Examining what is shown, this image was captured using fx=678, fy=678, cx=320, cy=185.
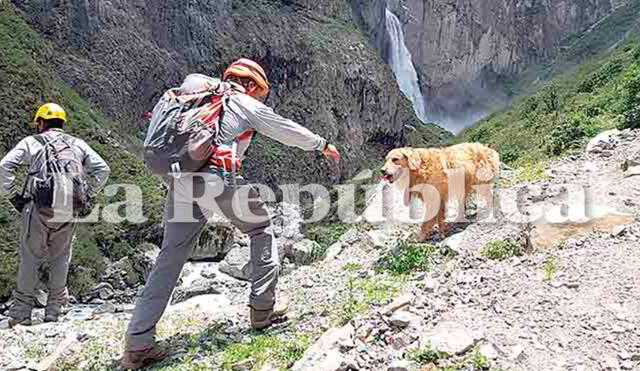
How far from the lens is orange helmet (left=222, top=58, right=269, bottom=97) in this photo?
188 inches

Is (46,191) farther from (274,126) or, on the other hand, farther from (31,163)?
(274,126)

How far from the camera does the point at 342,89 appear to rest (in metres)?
79.3

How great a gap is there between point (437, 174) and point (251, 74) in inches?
118

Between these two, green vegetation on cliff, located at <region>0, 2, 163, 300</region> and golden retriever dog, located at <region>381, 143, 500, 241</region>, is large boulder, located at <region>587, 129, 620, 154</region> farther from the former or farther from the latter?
green vegetation on cliff, located at <region>0, 2, 163, 300</region>

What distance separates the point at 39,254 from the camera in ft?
21.5

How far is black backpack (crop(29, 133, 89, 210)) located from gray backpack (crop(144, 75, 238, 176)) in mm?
2146

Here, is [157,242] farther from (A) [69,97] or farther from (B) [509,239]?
(B) [509,239]

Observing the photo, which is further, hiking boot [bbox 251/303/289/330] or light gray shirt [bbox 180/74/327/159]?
hiking boot [bbox 251/303/289/330]

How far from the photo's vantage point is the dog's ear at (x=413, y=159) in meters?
6.96

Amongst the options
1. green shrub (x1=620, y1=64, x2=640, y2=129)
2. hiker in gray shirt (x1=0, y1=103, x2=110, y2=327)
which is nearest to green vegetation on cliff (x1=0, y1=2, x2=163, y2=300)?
green shrub (x1=620, y1=64, x2=640, y2=129)

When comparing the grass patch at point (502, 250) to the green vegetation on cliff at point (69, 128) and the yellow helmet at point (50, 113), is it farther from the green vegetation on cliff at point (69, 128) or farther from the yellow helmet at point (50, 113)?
the green vegetation on cliff at point (69, 128)

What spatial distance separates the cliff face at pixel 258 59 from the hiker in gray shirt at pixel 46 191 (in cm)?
5432

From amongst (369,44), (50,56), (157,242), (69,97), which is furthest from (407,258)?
(369,44)

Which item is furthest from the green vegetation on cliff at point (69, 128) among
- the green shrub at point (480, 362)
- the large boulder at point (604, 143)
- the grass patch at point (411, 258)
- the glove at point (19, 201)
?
the green shrub at point (480, 362)
